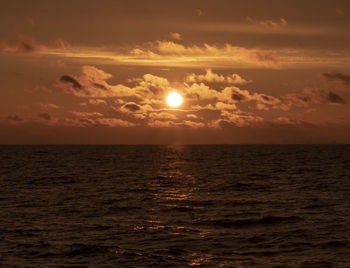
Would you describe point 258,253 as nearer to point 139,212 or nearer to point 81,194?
point 139,212

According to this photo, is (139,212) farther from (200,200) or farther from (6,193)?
(6,193)

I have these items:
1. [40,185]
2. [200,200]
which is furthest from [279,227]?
[40,185]

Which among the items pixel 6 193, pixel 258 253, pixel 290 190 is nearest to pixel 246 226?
pixel 258 253

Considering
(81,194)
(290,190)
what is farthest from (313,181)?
(81,194)

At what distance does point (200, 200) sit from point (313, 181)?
77.8 ft

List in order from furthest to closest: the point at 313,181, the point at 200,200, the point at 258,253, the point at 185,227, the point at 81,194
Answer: the point at 313,181, the point at 81,194, the point at 200,200, the point at 185,227, the point at 258,253

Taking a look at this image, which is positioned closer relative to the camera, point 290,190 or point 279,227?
point 279,227

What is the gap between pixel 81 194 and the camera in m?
46.8

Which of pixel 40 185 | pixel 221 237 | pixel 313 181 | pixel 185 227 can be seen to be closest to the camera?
pixel 221 237

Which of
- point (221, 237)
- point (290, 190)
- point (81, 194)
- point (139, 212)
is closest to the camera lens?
point (221, 237)

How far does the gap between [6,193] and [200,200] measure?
20028mm

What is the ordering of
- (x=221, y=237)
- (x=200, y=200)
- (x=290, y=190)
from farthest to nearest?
1. (x=290, y=190)
2. (x=200, y=200)
3. (x=221, y=237)

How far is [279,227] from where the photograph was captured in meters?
29.7

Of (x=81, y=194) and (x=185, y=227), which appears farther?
(x=81, y=194)
